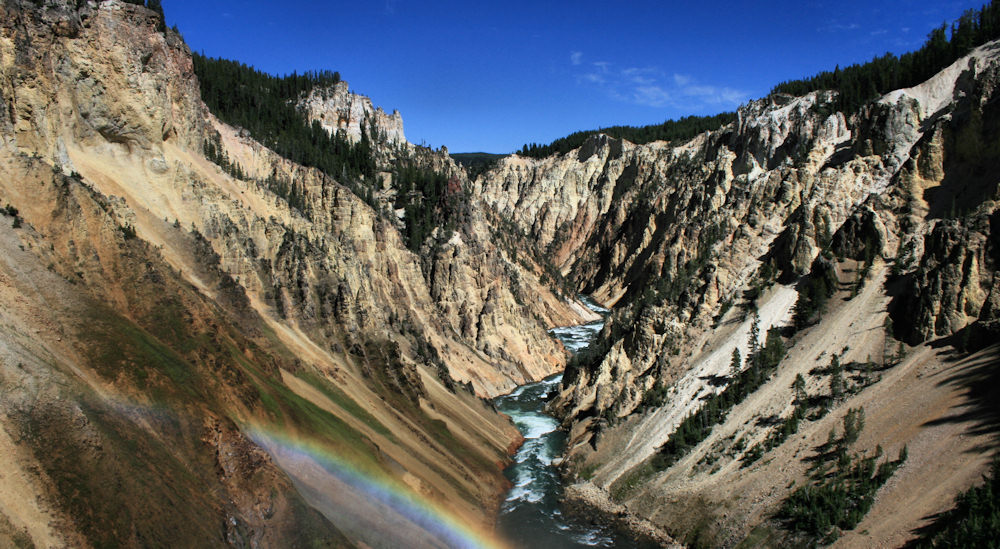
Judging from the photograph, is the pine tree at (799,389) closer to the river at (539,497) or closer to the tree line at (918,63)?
the river at (539,497)

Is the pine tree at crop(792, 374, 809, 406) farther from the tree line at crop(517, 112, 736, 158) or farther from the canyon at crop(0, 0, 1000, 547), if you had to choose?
the tree line at crop(517, 112, 736, 158)

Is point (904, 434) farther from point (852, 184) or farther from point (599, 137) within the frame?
point (599, 137)

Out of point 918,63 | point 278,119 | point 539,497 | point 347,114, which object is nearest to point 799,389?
point 539,497

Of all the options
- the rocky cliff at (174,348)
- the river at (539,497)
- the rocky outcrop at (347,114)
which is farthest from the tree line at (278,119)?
the river at (539,497)

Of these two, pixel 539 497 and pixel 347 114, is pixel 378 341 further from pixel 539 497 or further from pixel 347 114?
pixel 347 114

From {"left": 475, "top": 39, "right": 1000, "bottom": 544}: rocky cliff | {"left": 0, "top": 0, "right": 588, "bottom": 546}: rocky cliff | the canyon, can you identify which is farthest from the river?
{"left": 475, "top": 39, "right": 1000, "bottom": 544}: rocky cliff

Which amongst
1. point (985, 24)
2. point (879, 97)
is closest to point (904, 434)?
point (879, 97)
